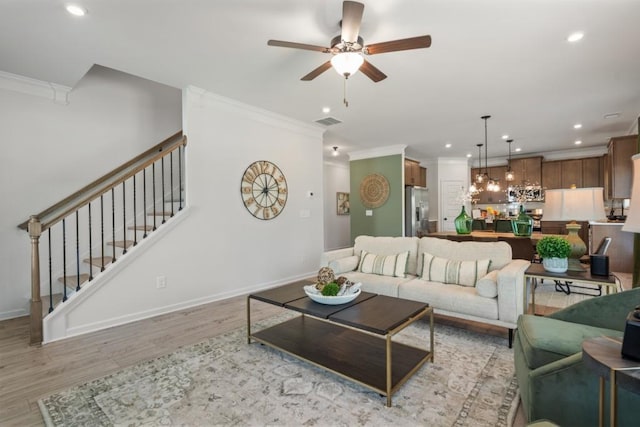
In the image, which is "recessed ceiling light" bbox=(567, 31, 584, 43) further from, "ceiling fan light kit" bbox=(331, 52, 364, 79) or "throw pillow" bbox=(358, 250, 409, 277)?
"throw pillow" bbox=(358, 250, 409, 277)

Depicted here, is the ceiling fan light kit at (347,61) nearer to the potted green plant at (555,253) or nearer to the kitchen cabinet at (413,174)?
the potted green plant at (555,253)

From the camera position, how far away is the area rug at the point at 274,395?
178 cm

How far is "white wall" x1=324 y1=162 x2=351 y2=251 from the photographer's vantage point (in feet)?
30.0

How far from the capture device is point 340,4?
2271 millimetres

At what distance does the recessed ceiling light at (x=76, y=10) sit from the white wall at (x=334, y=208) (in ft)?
22.9

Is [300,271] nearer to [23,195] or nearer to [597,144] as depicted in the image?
[23,195]

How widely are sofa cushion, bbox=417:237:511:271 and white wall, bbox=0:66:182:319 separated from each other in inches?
167

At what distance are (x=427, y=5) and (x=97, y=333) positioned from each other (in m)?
4.14

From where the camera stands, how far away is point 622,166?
16.9 feet

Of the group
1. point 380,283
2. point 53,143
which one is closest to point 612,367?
point 380,283

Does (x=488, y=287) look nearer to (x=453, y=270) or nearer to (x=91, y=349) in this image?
(x=453, y=270)

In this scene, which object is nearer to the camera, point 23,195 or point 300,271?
point 23,195

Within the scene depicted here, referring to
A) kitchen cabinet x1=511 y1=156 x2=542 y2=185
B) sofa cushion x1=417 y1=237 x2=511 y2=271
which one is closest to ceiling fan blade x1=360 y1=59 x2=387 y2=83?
sofa cushion x1=417 y1=237 x2=511 y2=271

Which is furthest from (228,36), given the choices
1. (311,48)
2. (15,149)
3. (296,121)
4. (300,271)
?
(300,271)
